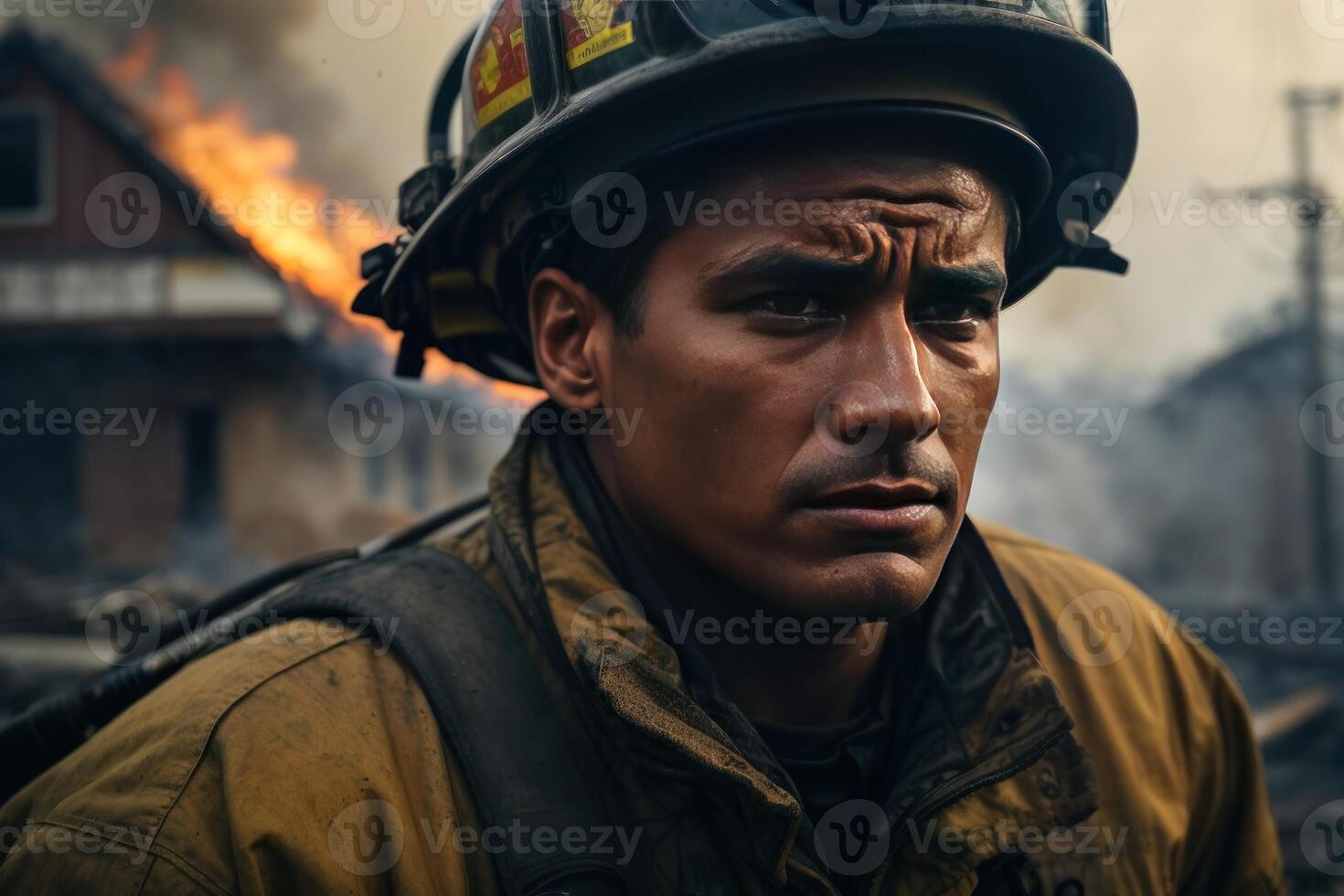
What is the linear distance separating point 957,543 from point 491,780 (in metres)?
1.25

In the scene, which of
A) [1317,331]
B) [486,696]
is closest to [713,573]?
[486,696]

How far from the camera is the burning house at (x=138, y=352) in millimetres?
14938

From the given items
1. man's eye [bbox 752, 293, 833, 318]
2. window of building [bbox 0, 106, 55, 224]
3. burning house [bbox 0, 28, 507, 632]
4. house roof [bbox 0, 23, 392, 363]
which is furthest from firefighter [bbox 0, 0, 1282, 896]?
window of building [bbox 0, 106, 55, 224]

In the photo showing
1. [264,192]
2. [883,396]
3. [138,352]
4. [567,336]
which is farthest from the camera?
[264,192]

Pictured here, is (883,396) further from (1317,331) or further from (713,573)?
(1317,331)

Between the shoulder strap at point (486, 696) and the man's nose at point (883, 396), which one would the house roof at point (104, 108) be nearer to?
the shoulder strap at point (486, 696)

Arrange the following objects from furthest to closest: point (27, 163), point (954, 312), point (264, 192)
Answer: point (264, 192)
point (27, 163)
point (954, 312)

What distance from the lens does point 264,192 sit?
16750mm

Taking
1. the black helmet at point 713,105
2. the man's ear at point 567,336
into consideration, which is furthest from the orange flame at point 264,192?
the man's ear at point 567,336

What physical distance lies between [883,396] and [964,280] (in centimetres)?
35

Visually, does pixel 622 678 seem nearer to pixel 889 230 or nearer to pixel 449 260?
pixel 889 230

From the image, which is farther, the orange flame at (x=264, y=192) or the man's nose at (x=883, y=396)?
the orange flame at (x=264, y=192)

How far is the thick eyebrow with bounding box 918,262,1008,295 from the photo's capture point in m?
1.79

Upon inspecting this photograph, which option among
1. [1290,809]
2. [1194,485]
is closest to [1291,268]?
[1194,485]
